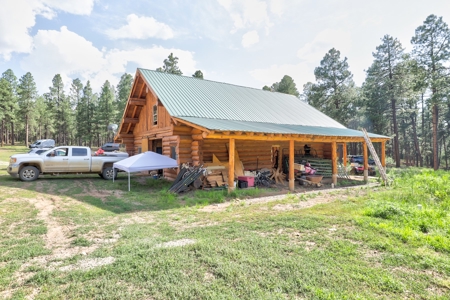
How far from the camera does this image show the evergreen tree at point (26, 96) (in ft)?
134

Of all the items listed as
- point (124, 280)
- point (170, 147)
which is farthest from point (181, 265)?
point (170, 147)

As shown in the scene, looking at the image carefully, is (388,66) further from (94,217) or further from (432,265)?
(94,217)

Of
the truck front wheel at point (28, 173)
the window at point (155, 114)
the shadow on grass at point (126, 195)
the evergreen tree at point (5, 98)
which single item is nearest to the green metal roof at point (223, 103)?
the window at point (155, 114)

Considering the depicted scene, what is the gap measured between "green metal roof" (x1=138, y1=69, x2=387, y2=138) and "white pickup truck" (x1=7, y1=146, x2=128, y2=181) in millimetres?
4869

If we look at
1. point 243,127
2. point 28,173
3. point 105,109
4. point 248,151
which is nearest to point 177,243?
point 243,127

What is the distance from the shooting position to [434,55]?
2317 cm

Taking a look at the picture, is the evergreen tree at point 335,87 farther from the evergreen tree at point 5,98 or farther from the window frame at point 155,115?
the evergreen tree at point 5,98

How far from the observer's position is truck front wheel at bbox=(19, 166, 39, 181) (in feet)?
37.8

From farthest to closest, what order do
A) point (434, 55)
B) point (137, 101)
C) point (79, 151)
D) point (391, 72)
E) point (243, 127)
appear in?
point (391, 72), point (434, 55), point (137, 101), point (79, 151), point (243, 127)

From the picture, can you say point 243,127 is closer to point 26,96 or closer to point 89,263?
point 89,263

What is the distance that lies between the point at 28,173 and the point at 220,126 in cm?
973

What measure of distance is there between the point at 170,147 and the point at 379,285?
11.3 metres

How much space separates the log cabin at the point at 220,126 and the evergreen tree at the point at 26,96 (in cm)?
3407

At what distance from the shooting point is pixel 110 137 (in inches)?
2272
